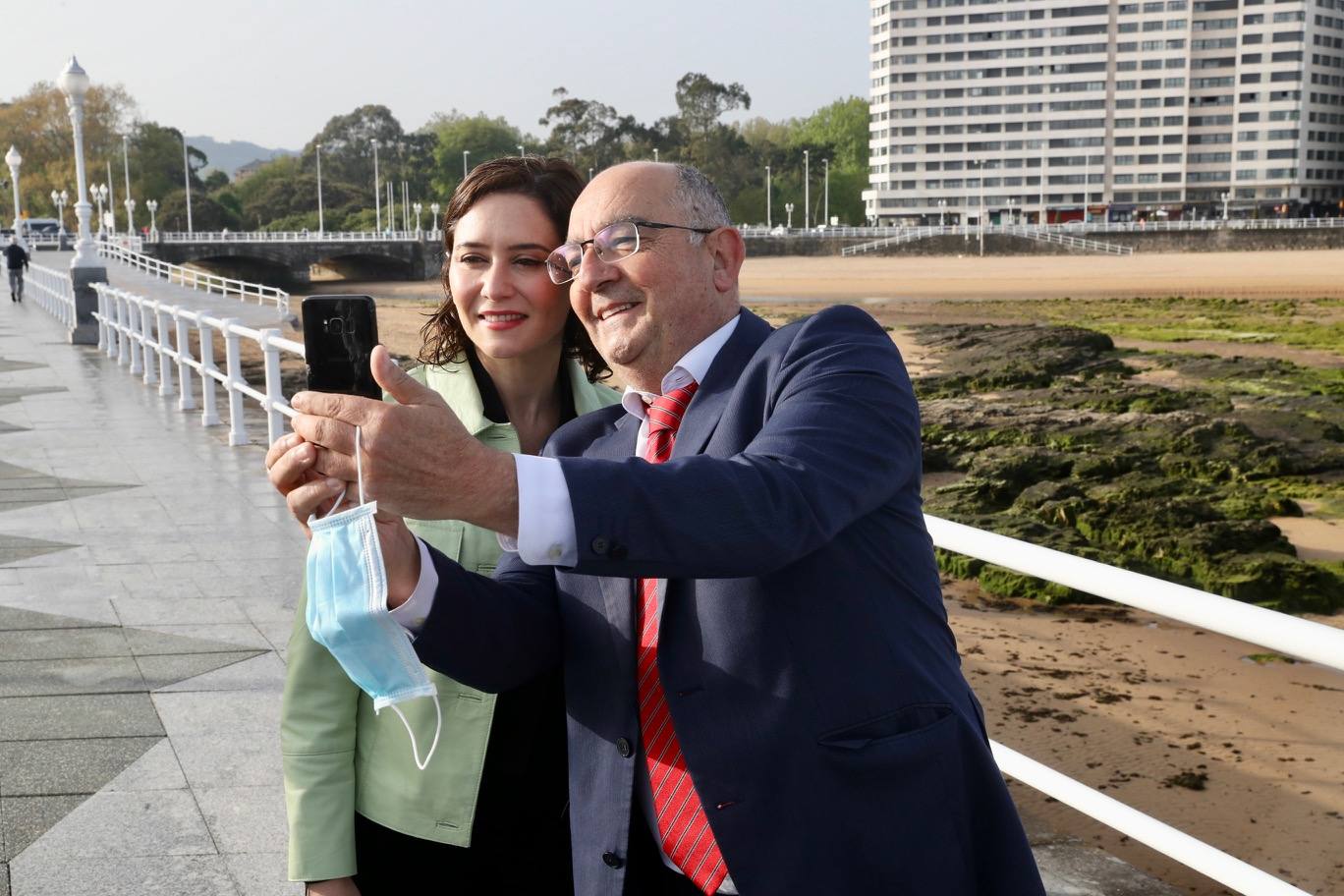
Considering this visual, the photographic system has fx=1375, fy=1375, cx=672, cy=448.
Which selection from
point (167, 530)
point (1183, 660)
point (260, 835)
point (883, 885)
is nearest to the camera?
point (883, 885)

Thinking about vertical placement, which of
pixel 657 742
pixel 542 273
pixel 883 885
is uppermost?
pixel 542 273

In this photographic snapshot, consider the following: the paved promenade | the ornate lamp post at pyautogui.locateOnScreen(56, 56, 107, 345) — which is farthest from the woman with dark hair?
the ornate lamp post at pyautogui.locateOnScreen(56, 56, 107, 345)

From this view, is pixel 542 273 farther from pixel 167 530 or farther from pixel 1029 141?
pixel 1029 141

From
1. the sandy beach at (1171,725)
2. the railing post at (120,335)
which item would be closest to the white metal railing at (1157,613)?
the sandy beach at (1171,725)

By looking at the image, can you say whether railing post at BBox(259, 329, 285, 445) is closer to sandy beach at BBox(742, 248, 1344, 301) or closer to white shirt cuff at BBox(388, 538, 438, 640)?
white shirt cuff at BBox(388, 538, 438, 640)

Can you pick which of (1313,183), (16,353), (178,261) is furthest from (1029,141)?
(16,353)

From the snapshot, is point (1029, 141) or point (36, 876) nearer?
point (36, 876)

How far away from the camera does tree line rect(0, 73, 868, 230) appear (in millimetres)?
92438

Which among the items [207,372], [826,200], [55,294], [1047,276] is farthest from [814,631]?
[826,200]

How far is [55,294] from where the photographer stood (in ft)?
68.9

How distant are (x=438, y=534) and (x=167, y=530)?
447cm

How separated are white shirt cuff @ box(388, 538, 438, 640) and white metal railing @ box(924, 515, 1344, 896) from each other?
2.68 feet

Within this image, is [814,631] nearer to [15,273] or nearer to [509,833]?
[509,833]

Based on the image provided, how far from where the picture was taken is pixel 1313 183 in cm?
9394
